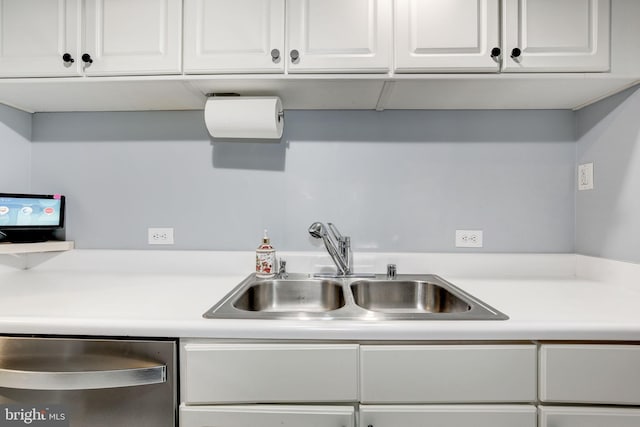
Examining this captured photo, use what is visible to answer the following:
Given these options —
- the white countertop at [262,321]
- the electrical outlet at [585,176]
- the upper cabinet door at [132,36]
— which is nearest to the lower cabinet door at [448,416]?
the white countertop at [262,321]

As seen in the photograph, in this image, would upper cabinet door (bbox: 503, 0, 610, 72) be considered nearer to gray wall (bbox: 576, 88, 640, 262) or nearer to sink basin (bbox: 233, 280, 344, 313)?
gray wall (bbox: 576, 88, 640, 262)

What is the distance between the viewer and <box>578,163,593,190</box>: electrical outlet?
139cm

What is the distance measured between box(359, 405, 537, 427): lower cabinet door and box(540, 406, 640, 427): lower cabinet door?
4cm

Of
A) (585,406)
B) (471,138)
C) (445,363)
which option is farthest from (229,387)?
(471,138)

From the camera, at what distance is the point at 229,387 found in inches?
33.4

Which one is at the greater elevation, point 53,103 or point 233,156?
point 53,103

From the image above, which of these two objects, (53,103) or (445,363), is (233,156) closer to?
(53,103)

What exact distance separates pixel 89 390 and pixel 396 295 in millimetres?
1085

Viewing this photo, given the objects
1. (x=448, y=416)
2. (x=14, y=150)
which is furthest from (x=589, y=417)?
(x=14, y=150)

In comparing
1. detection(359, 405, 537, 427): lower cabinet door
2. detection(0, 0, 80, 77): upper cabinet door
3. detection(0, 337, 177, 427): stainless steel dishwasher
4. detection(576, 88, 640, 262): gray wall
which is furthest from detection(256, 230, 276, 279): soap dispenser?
detection(576, 88, 640, 262): gray wall

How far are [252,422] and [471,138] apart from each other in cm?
142

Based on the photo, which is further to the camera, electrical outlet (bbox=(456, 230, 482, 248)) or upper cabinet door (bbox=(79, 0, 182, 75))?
electrical outlet (bbox=(456, 230, 482, 248))

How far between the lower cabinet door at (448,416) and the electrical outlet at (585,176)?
3.41ft

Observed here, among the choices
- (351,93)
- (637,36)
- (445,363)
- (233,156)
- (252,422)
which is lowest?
(252,422)
